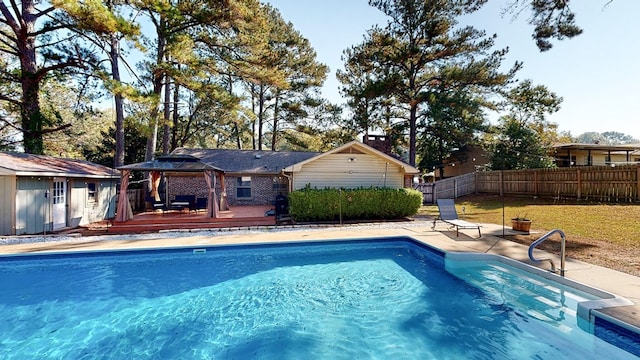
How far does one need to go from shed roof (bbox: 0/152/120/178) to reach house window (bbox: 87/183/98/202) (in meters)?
0.67

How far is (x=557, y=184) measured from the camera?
17594mm

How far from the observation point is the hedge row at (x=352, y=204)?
13.5 metres

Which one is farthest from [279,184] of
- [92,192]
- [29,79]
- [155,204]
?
[29,79]

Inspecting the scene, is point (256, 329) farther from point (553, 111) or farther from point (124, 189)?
point (553, 111)

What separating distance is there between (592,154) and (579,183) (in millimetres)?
13313

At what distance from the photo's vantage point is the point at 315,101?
28.3 m

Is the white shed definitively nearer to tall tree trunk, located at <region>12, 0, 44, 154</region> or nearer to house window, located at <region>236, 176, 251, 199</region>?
house window, located at <region>236, 176, 251, 199</region>

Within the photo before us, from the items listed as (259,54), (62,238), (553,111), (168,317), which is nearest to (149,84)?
(259,54)

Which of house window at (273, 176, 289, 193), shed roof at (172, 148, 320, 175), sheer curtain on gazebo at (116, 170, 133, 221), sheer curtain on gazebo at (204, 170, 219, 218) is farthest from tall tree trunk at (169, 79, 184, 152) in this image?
sheer curtain on gazebo at (204, 170, 219, 218)

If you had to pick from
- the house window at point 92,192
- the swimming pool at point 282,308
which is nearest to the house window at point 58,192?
the house window at point 92,192

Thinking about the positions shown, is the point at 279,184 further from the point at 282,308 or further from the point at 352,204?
the point at 282,308

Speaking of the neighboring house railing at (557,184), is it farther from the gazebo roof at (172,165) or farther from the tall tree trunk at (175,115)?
the tall tree trunk at (175,115)

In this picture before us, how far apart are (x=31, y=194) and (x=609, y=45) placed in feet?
82.9

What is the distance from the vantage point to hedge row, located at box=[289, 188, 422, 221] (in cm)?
1345
